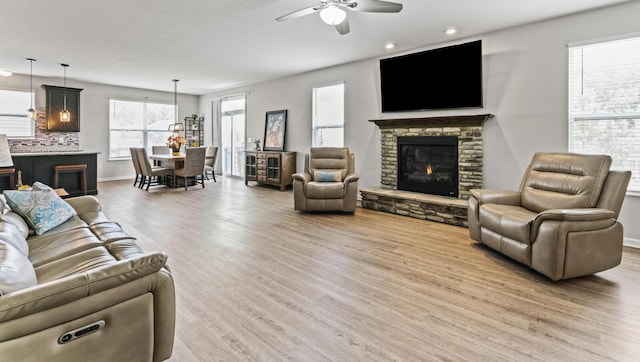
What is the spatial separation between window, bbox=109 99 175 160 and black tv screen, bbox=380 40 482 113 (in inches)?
293

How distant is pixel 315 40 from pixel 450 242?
3497 mm

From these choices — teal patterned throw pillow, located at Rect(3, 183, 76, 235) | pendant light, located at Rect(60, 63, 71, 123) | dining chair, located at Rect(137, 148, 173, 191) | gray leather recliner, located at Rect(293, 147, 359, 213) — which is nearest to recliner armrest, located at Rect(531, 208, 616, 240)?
gray leather recliner, located at Rect(293, 147, 359, 213)

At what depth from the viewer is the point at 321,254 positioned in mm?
3469

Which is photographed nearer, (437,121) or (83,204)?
(83,204)

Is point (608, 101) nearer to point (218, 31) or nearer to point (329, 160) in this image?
point (329, 160)

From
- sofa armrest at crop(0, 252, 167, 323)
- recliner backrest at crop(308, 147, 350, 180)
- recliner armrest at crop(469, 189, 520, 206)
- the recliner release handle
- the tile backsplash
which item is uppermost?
the tile backsplash

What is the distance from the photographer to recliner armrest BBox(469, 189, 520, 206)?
12.0ft

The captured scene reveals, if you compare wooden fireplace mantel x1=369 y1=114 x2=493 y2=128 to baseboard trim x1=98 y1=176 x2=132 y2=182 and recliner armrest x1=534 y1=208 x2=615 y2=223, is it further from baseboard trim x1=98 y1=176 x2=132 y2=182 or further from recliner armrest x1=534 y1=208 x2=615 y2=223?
baseboard trim x1=98 y1=176 x2=132 y2=182

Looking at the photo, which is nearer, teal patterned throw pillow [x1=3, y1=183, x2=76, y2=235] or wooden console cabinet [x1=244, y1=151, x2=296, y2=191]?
teal patterned throw pillow [x1=3, y1=183, x2=76, y2=235]

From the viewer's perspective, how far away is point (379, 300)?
97.4 inches

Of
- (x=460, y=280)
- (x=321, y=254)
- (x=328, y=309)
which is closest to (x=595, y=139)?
(x=460, y=280)

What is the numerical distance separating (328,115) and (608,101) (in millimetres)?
4534

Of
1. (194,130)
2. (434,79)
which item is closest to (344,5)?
(434,79)

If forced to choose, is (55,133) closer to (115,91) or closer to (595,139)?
(115,91)
